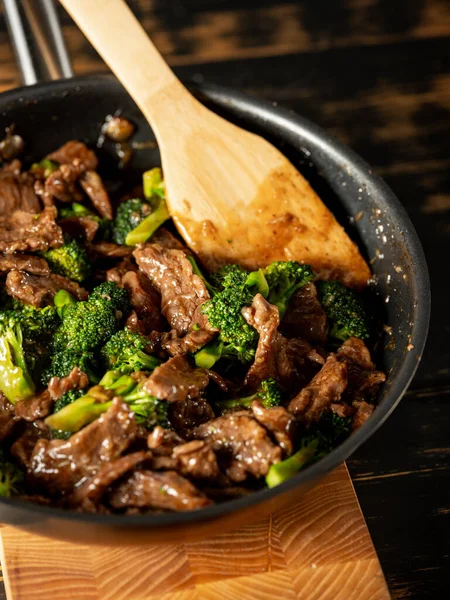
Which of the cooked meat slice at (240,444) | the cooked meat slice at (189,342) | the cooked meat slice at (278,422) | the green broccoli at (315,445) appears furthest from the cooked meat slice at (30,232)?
the green broccoli at (315,445)

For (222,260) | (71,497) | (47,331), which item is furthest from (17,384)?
(222,260)

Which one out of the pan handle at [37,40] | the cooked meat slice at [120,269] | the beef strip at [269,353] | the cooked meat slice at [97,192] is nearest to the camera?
the beef strip at [269,353]

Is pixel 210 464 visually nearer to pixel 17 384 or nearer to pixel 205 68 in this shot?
pixel 17 384

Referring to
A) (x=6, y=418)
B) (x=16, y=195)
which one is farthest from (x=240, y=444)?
(x=16, y=195)

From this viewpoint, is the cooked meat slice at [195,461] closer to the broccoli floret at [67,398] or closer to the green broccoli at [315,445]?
the green broccoli at [315,445]

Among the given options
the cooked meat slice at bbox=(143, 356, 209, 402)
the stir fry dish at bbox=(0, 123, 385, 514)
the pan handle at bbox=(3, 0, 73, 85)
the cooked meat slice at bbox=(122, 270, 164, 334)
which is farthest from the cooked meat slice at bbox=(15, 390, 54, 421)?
the pan handle at bbox=(3, 0, 73, 85)

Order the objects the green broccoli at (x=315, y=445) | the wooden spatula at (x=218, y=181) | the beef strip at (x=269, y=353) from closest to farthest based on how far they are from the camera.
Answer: the green broccoli at (x=315, y=445)
the beef strip at (x=269, y=353)
the wooden spatula at (x=218, y=181)
